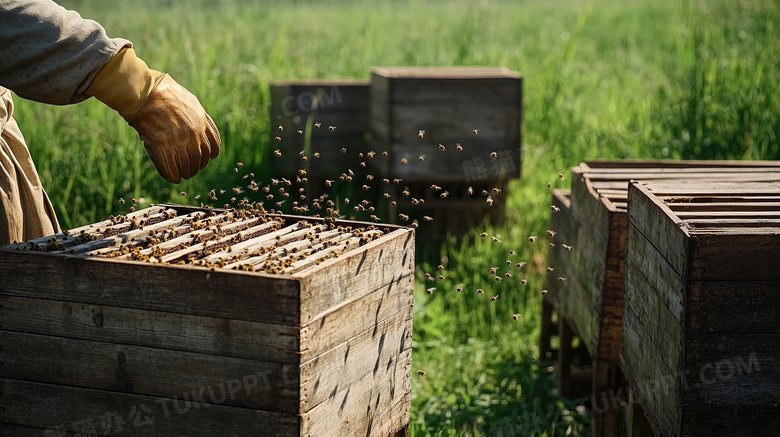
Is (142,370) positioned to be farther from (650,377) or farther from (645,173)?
(645,173)

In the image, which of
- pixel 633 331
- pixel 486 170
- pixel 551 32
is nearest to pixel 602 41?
pixel 551 32

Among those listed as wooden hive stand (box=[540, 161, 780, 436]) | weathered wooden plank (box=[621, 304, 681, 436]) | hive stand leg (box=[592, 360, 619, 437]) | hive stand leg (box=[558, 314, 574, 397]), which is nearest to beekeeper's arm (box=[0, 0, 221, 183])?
weathered wooden plank (box=[621, 304, 681, 436])

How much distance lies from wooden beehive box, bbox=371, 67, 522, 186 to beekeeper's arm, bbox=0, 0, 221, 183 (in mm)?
3051

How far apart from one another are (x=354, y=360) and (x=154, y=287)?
0.56 m

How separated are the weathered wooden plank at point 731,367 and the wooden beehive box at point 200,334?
866 mm

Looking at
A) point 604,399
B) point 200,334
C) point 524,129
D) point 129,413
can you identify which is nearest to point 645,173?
point 604,399

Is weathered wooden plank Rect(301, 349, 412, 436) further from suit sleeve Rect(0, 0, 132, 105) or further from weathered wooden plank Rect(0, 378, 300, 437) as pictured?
suit sleeve Rect(0, 0, 132, 105)

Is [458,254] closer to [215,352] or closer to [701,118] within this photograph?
[701,118]

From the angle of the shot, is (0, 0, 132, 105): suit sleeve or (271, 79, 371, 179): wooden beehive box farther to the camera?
(271, 79, 371, 179): wooden beehive box

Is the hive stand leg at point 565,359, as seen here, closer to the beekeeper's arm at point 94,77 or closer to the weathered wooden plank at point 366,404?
the weathered wooden plank at point 366,404

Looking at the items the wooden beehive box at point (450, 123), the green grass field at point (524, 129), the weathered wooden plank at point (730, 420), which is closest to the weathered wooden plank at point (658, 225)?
the weathered wooden plank at point (730, 420)

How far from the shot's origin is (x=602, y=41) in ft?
38.2

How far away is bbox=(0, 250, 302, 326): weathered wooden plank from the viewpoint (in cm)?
212

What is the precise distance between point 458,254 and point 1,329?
3.61m
